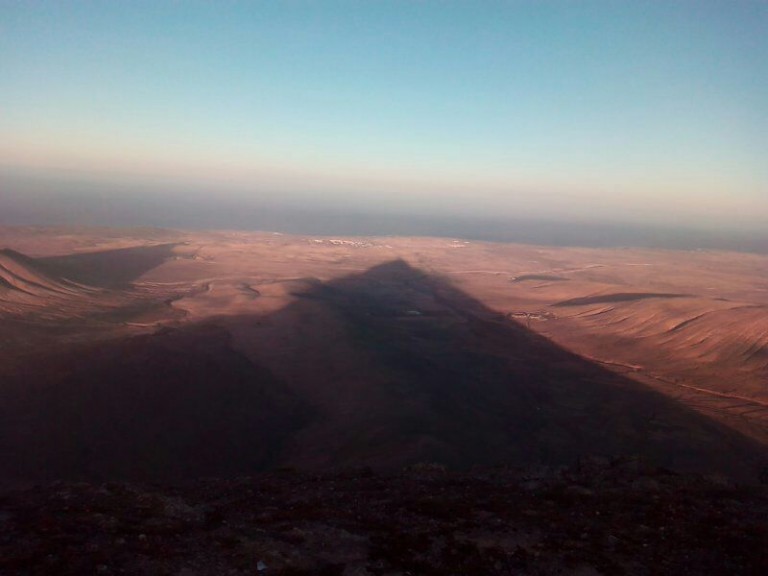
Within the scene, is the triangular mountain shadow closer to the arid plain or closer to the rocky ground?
the arid plain

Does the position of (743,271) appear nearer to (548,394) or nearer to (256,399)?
(548,394)

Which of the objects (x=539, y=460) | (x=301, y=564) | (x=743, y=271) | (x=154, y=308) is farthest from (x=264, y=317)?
(x=743, y=271)

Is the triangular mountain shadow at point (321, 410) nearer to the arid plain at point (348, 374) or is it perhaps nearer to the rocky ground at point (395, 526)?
the arid plain at point (348, 374)

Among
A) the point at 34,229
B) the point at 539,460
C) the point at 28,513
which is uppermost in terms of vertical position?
the point at 34,229

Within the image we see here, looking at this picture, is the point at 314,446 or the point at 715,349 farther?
the point at 715,349

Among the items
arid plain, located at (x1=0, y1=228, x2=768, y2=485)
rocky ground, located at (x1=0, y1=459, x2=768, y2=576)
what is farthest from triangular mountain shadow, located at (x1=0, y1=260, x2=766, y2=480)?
rocky ground, located at (x1=0, y1=459, x2=768, y2=576)

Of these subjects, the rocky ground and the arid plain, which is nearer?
the rocky ground

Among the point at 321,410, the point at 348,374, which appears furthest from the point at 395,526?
the point at 348,374
